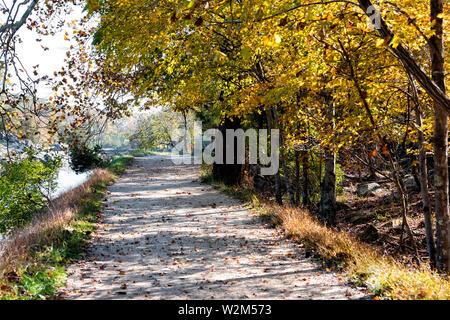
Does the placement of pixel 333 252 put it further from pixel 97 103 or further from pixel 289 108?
pixel 97 103

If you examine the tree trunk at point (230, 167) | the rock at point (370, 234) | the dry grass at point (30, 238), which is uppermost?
the tree trunk at point (230, 167)

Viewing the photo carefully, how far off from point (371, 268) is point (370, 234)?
7108 mm

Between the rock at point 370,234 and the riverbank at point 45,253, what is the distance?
→ 807 centimetres

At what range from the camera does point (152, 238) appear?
815 cm

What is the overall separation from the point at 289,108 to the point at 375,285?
6.12 m

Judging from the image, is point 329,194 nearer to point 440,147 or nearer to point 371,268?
point 440,147

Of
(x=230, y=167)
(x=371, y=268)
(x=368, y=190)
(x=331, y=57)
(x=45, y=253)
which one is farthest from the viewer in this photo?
(x=368, y=190)

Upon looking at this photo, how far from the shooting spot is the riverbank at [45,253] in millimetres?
4590

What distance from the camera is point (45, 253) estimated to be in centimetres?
591

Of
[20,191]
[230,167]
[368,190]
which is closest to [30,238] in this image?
[20,191]

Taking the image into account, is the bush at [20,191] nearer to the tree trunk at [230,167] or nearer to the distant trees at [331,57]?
the distant trees at [331,57]

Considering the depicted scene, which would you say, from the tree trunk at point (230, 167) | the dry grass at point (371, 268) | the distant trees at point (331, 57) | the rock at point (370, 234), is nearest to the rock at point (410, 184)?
the rock at point (370, 234)
